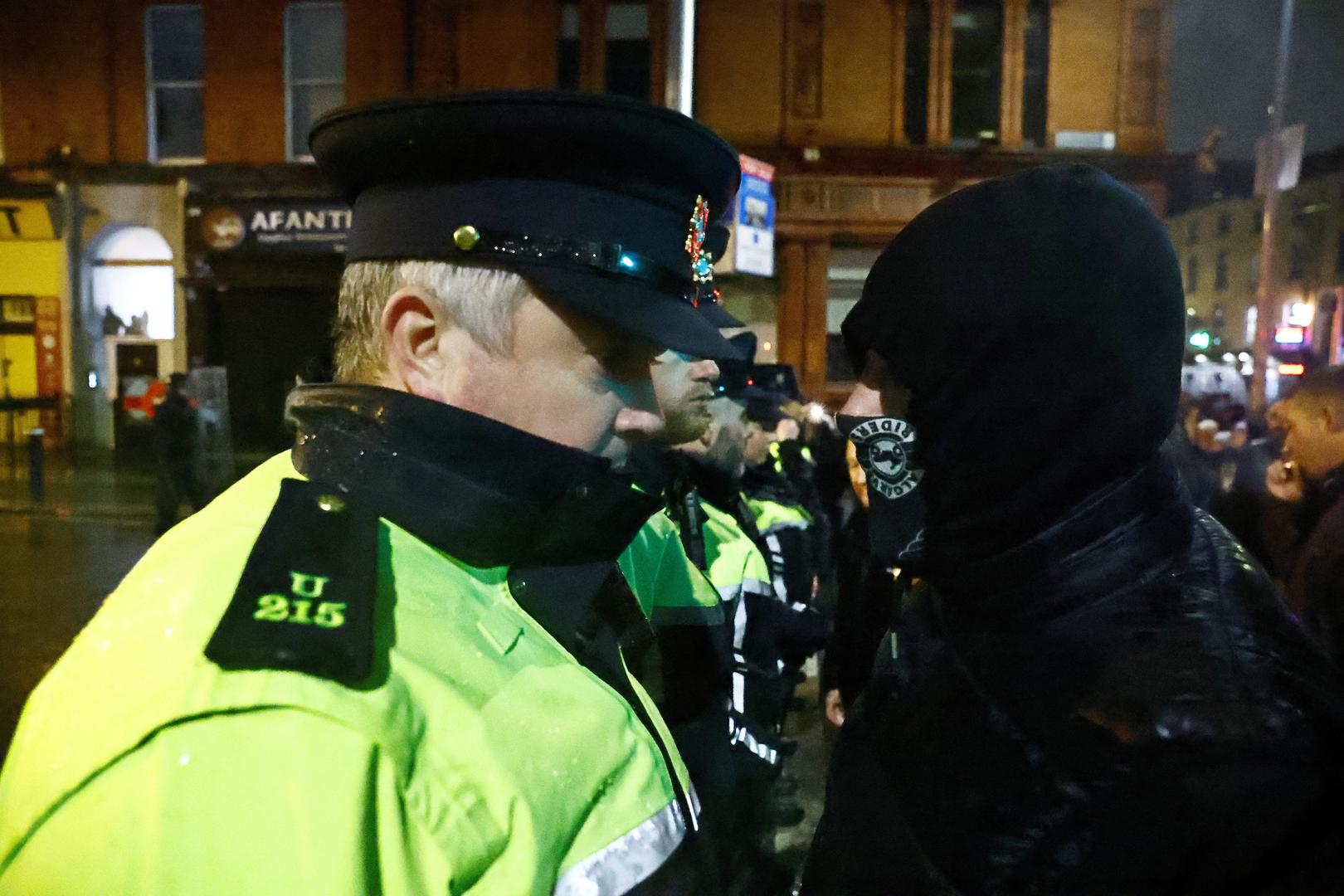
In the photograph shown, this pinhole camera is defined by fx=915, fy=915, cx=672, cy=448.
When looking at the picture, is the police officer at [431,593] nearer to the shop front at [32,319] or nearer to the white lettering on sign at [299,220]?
the white lettering on sign at [299,220]

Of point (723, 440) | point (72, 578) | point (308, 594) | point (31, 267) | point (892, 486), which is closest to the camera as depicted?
point (308, 594)

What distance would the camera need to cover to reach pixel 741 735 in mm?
2326

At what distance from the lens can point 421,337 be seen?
1.22m

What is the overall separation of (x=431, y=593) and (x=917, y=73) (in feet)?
53.3

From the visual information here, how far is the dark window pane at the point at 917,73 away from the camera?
15.2 m

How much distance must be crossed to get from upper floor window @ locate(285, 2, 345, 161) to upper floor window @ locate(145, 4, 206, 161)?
155 centimetres

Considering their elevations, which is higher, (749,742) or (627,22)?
(627,22)

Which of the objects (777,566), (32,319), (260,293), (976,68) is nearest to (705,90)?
(976,68)

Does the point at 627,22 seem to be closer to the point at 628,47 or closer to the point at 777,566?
the point at 628,47

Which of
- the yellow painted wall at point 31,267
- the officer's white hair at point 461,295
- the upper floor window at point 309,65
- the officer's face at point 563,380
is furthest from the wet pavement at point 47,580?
the upper floor window at point 309,65

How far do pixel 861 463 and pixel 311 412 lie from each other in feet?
3.13

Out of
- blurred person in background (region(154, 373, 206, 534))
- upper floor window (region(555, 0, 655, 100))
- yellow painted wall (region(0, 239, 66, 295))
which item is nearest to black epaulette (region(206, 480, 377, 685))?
blurred person in background (region(154, 373, 206, 534))

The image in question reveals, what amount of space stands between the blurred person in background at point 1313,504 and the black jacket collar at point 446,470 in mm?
2954

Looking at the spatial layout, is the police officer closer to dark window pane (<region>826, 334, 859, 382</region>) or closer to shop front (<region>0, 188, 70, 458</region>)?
dark window pane (<region>826, 334, 859, 382</region>)
